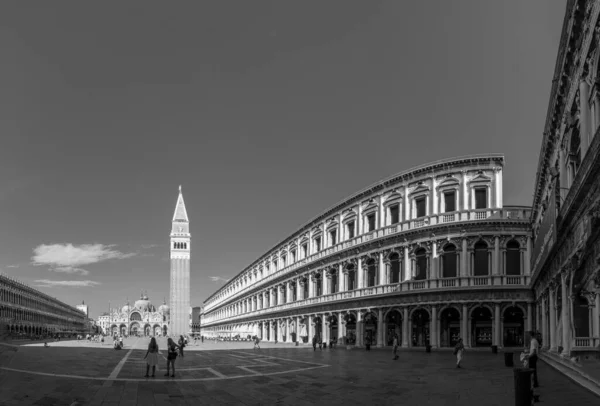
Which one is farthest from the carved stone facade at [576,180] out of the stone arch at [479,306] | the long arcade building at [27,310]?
the long arcade building at [27,310]

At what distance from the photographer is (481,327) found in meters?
39.6

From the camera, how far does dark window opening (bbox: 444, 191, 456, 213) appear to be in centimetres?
4153

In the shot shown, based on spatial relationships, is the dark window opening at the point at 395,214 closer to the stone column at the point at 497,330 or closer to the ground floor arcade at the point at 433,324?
the ground floor arcade at the point at 433,324

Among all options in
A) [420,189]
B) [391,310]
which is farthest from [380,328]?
[420,189]

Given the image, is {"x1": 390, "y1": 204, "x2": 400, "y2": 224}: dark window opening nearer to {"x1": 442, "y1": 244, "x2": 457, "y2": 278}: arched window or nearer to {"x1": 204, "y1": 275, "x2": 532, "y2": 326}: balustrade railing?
{"x1": 204, "y1": 275, "x2": 532, "y2": 326}: balustrade railing

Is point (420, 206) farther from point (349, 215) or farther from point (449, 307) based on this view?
point (349, 215)

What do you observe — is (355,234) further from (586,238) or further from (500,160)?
(586,238)

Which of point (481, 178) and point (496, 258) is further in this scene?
point (481, 178)

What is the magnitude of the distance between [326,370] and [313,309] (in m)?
33.7

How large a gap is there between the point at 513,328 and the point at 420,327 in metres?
7.04

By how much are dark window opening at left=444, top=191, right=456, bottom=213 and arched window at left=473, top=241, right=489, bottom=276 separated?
3515mm

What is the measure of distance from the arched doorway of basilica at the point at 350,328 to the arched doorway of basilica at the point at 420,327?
24.7 ft

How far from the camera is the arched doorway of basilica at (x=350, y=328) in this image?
163ft

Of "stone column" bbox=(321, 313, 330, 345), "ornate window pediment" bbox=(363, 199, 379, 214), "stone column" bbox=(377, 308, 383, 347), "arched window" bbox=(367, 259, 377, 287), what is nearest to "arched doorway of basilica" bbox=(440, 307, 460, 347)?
"stone column" bbox=(377, 308, 383, 347)
